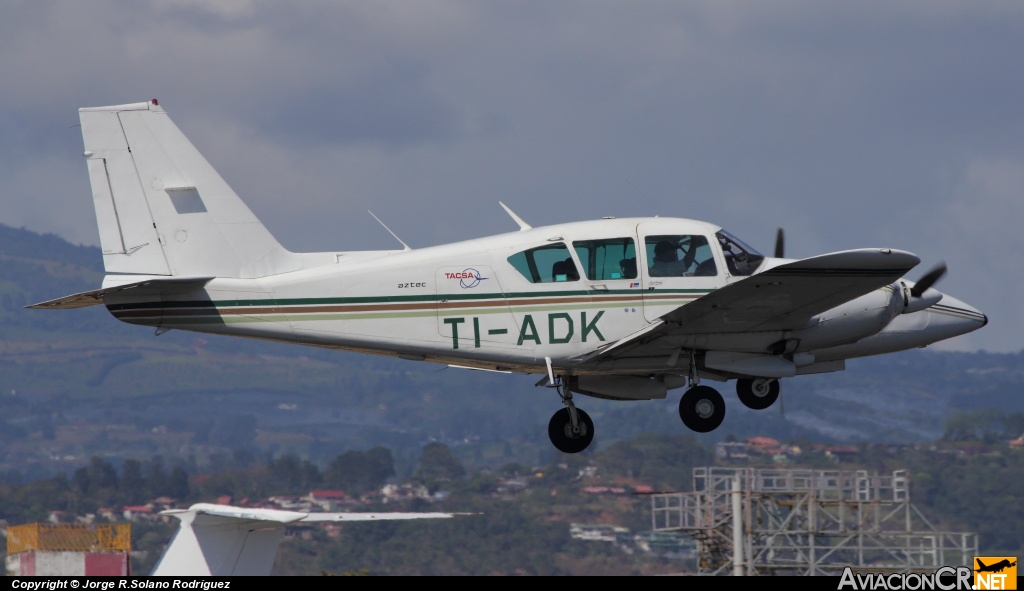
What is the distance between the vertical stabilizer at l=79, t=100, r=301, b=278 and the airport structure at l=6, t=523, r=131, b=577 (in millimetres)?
7287

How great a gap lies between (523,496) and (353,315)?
75091mm

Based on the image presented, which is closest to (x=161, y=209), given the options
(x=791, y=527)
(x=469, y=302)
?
(x=469, y=302)

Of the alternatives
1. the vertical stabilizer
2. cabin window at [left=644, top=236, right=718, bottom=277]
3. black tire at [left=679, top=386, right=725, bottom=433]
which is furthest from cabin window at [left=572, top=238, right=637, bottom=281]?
the vertical stabilizer

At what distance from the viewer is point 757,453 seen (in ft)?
360

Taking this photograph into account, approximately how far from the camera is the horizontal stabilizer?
23.5 m

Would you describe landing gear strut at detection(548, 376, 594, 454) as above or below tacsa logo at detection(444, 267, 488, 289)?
below

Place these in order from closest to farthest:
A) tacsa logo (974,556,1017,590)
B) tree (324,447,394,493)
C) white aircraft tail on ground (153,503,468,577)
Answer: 1. white aircraft tail on ground (153,503,468,577)
2. tacsa logo (974,556,1017,590)
3. tree (324,447,394,493)

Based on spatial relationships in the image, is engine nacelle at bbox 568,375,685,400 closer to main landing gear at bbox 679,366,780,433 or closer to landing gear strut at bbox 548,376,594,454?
landing gear strut at bbox 548,376,594,454

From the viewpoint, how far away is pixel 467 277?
2455 cm

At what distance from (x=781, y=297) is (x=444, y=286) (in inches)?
212

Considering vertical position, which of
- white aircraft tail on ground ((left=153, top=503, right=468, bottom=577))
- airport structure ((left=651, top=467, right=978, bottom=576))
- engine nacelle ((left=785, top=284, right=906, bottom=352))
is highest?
engine nacelle ((left=785, top=284, right=906, bottom=352))

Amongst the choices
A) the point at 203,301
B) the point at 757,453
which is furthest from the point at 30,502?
the point at 203,301

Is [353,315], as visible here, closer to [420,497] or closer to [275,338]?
[275,338]

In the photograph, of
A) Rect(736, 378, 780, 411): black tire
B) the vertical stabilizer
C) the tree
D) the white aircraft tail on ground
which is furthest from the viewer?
the tree
